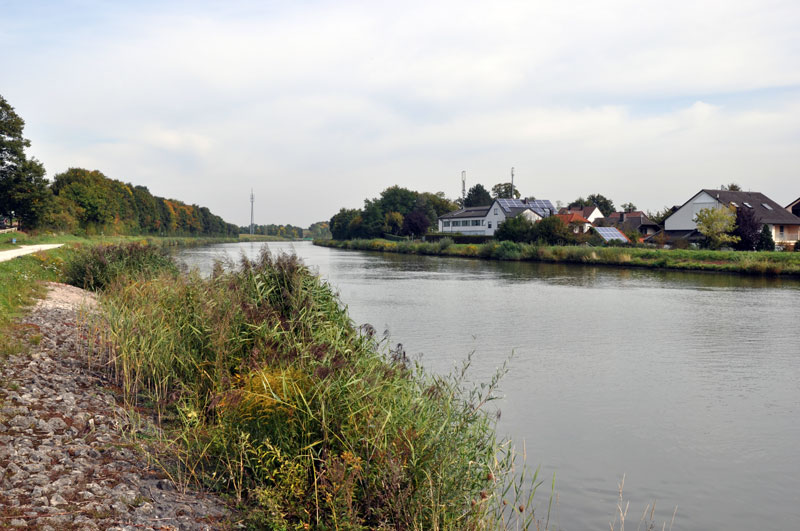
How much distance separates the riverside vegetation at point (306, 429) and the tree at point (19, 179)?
36.4 meters

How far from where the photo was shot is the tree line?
3859cm

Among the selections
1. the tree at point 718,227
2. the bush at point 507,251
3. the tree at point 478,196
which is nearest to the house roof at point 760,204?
the tree at point 718,227

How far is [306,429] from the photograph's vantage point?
208 inches

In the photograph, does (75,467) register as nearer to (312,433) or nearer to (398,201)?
(312,433)

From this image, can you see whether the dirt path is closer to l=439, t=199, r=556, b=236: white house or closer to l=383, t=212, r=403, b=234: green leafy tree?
l=439, t=199, r=556, b=236: white house

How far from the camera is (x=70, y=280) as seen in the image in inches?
720

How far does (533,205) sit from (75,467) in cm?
8964

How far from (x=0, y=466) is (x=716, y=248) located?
53.2m

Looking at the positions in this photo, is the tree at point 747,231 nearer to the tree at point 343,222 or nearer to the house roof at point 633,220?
the house roof at point 633,220

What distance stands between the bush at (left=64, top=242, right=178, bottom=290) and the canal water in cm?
359

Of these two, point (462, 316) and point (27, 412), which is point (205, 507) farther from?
point (462, 316)

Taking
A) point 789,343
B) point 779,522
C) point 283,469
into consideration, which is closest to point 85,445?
point 283,469

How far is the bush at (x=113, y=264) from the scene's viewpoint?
16.2 m

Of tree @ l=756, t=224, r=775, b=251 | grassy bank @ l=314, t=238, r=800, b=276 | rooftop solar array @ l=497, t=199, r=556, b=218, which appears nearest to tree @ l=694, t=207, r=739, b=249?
tree @ l=756, t=224, r=775, b=251
